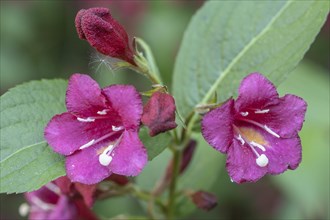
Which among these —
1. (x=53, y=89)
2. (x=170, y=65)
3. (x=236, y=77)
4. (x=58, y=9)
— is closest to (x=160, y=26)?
(x=170, y=65)

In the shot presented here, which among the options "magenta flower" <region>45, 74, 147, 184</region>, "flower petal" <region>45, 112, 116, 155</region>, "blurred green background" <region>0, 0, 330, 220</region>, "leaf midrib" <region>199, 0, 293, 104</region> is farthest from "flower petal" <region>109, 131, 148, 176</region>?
"blurred green background" <region>0, 0, 330, 220</region>

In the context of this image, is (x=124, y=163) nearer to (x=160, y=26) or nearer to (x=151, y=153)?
(x=151, y=153)

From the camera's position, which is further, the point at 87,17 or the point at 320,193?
the point at 320,193

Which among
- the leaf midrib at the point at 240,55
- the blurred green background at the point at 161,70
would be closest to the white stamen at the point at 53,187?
the leaf midrib at the point at 240,55

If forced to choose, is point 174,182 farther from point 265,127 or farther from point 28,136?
point 28,136

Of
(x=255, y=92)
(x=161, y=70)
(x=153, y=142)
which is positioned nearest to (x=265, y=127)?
(x=255, y=92)
